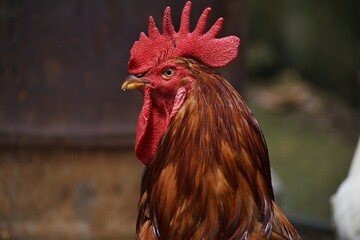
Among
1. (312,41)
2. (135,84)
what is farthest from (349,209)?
(312,41)

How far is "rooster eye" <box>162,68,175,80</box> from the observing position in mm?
2982

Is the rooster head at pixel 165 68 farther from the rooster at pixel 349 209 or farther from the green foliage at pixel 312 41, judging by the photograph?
the green foliage at pixel 312 41

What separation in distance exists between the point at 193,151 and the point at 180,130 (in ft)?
0.32

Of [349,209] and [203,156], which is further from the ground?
[203,156]

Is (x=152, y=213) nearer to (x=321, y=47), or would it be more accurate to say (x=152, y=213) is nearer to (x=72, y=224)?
(x=72, y=224)

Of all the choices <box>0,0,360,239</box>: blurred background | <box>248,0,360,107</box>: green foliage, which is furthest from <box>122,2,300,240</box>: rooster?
<box>248,0,360,107</box>: green foliage

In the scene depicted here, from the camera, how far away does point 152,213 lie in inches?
119

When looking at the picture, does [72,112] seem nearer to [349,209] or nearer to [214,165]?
[349,209]

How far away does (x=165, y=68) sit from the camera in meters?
3.00

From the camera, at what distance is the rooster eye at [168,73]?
9.78 feet

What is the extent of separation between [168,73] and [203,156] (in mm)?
365

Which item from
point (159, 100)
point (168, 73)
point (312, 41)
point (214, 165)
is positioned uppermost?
point (168, 73)

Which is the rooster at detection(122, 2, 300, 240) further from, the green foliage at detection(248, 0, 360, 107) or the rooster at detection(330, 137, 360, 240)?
the green foliage at detection(248, 0, 360, 107)

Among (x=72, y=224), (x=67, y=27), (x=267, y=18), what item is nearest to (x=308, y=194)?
(x=72, y=224)
